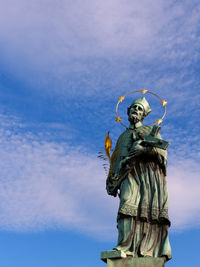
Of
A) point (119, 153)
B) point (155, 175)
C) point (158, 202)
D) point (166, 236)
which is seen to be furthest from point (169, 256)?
point (119, 153)

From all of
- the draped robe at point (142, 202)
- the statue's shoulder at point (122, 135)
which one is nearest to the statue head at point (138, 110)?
the statue's shoulder at point (122, 135)

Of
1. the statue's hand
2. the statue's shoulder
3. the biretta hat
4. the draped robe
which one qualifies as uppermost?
the biretta hat

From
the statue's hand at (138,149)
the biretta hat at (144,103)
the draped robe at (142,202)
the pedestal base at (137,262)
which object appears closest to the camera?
the pedestal base at (137,262)

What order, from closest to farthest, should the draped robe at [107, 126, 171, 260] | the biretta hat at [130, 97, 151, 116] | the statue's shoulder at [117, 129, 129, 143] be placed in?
the draped robe at [107, 126, 171, 260] < the statue's shoulder at [117, 129, 129, 143] < the biretta hat at [130, 97, 151, 116]

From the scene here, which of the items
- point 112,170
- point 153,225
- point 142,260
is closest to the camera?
point 142,260

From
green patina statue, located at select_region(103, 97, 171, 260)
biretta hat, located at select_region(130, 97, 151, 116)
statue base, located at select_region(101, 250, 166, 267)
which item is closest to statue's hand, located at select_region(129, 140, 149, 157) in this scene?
green patina statue, located at select_region(103, 97, 171, 260)

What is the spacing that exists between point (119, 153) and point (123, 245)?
239 centimetres

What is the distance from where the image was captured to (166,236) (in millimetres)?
10266

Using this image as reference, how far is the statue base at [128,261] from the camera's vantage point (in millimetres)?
9688

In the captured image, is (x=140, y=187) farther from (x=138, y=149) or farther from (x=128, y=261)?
(x=128, y=261)

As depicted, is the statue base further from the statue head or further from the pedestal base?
the statue head

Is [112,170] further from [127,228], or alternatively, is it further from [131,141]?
[127,228]

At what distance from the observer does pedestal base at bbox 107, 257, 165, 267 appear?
9680 mm

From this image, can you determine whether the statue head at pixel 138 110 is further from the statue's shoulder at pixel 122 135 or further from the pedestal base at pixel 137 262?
the pedestal base at pixel 137 262
